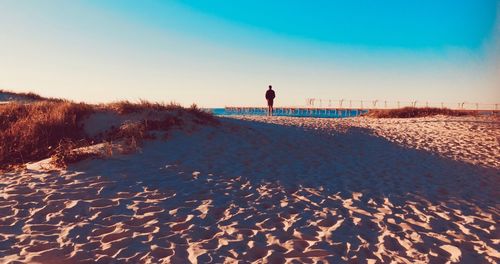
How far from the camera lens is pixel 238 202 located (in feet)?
23.2

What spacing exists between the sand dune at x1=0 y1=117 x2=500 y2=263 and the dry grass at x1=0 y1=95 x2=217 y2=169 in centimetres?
107

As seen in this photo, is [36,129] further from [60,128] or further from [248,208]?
[248,208]

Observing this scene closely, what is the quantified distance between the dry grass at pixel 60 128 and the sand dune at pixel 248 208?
3.51ft

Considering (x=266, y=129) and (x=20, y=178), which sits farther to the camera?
(x=266, y=129)

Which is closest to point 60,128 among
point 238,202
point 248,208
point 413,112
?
point 238,202

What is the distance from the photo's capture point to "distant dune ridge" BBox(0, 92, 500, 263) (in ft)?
16.5

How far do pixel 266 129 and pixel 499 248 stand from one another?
10.7 meters

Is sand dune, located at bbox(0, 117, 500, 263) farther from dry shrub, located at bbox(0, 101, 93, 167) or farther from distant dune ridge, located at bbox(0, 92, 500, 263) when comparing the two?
dry shrub, located at bbox(0, 101, 93, 167)

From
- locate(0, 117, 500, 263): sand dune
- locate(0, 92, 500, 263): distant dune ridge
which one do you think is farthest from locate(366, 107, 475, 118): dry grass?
locate(0, 117, 500, 263): sand dune

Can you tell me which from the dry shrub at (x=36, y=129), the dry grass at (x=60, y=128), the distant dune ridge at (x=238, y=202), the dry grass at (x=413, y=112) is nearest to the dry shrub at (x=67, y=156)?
the dry grass at (x=60, y=128)

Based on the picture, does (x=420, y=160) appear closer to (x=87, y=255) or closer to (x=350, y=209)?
(x=350, y=209)

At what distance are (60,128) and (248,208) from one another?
8815mm

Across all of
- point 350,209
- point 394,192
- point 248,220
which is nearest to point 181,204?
point 248,220

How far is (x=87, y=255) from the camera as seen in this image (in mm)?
4762
